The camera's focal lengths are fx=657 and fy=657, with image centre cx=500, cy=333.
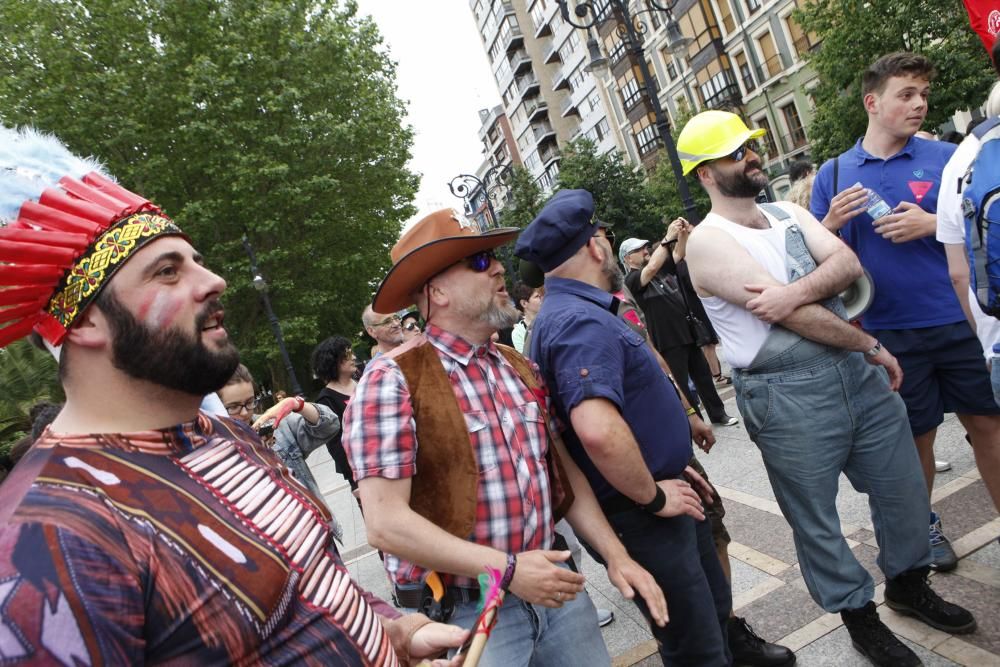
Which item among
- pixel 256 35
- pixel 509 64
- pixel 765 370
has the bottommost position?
pixel 765 370

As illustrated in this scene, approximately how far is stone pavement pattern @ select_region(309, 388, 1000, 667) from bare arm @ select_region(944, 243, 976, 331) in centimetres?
119

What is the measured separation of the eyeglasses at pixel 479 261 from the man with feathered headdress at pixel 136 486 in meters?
0.93

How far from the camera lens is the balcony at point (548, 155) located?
2263 inches

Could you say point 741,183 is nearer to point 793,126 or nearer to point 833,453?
point 833,453

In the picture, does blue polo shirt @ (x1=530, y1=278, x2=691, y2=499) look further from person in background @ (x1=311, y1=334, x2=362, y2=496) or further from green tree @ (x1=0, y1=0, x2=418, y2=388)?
green tree @ (x1=0, y1=0, x2=418, y2=388)

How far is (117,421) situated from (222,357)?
0.22m

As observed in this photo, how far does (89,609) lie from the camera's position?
94 cm

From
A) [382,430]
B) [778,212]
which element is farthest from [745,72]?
[382,430]

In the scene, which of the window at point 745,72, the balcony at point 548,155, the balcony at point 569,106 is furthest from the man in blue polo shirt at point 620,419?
the balcony at point 548,155

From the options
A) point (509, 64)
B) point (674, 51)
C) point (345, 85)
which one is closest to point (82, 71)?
point (345, 85)

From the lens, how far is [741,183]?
2.60 meters

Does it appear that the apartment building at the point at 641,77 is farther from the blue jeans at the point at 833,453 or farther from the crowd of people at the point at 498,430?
the blue jeans at the point at 833,453

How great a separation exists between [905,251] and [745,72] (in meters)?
34.8

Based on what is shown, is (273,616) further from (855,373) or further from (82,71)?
(82,71)
